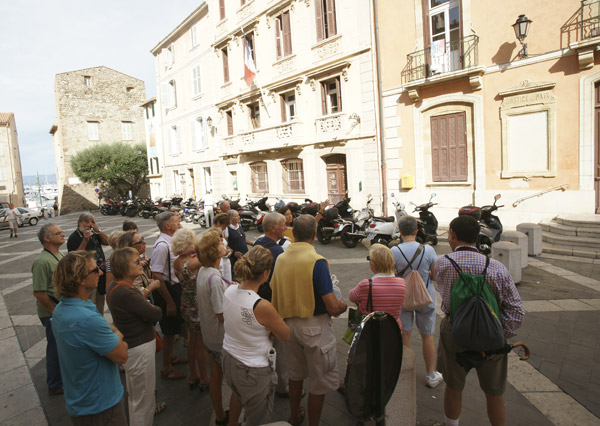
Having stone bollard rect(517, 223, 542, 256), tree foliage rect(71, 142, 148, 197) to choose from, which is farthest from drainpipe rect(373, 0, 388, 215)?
tree foliage rect(71, 142, 148, 197)


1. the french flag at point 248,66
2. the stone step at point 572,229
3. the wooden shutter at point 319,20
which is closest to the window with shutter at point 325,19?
the wooden shutter at point 319,20

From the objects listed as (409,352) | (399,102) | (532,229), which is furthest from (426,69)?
(409,352)

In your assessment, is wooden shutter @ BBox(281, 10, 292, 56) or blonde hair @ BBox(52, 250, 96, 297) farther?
wooden shutter @ BBox(281, 10, 292, 56)

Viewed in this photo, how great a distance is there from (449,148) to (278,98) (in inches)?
340

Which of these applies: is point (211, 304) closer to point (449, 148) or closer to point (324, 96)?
point (449, 148)

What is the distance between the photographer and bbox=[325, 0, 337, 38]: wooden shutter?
13.8m

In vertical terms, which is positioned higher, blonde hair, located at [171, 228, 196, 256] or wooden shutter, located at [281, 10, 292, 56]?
wooden shutter, located at [281, 10, 292, 56]

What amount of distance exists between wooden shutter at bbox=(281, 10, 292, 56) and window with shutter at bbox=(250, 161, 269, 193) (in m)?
5.50

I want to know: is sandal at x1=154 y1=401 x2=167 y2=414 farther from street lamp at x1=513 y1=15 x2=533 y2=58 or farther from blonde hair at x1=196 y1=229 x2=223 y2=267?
street lamp at x1=513 y1=15 x2=533 y2=58

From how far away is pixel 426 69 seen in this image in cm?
1136

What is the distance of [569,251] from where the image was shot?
Result: 7559 millimetres

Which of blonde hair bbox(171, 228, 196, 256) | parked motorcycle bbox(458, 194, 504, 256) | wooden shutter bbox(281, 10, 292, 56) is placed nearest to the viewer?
blonde hair bbox(171, 228, 196, 256)

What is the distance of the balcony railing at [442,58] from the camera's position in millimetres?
10352

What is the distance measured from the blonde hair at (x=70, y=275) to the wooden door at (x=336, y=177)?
1251cm
